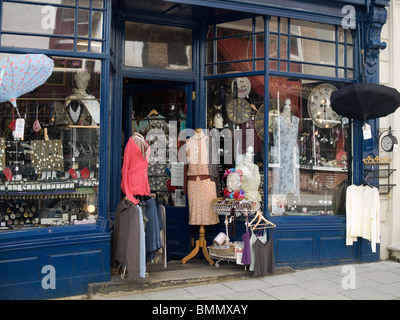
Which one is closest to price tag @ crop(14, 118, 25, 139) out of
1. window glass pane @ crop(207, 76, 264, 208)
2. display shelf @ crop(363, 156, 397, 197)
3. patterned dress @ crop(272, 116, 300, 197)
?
window glass pane @ crop(207, 76, 264, 208)

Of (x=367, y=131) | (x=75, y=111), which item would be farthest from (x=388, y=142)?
(x=75, y=111)

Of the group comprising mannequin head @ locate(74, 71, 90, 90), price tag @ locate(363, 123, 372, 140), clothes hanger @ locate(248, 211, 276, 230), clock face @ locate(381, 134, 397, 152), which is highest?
mannequin head @ locate(74, 71, 90, 90)

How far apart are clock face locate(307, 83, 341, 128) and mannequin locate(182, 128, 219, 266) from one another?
1952 mm

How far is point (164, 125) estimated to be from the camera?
7.64 m

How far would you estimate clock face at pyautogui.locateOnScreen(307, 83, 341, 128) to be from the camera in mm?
7422

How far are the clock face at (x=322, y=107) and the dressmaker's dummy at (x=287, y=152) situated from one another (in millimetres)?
374

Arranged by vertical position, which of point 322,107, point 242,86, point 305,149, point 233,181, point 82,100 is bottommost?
point 233,181

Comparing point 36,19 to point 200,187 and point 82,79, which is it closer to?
point 82,79

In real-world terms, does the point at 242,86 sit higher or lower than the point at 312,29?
lower

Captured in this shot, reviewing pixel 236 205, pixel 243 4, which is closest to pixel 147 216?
pixel 236 205

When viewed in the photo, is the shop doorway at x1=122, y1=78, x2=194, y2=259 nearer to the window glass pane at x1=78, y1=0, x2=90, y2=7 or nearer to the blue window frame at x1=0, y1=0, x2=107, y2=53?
the blue window frame at x1=0, y1=0, x2=107, y2=53

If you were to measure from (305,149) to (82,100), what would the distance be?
3651 millimetres

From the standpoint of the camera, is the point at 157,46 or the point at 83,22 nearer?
the point at 83,22

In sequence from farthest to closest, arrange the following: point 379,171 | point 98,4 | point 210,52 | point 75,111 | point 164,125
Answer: point 164,125 → point 379,171 → point 210,52 → point 75,111 → point 98,4
